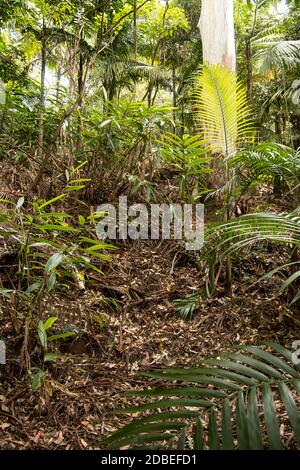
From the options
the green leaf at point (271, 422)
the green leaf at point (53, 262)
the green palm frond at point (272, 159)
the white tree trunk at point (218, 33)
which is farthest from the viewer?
the white tree trunk at point (218, 33)

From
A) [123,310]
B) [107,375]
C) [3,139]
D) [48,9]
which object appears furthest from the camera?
[48,9]

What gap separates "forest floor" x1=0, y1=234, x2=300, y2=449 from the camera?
1.57 m

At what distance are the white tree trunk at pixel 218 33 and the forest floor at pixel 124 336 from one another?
2783 millimetres

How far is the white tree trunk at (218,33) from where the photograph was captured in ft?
14.5

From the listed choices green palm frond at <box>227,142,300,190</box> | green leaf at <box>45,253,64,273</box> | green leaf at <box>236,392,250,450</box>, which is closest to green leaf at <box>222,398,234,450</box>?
green leaf at <box>236,392,250,450</box>

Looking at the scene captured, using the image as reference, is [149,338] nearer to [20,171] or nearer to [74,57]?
[20,171]

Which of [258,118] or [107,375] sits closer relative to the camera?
[107,375]

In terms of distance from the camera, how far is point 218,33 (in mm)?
4484

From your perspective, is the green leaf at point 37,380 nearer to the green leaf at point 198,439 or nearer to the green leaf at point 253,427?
the green leaf at point 198,439

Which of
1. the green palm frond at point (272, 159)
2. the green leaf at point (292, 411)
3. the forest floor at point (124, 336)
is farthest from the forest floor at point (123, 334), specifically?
the green palm frond at point (272, 159)

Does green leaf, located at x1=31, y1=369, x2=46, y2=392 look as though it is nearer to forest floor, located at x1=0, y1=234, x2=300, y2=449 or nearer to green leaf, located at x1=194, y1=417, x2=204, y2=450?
forest floor, located at x1=0, y1=234, x2=300, y2=449

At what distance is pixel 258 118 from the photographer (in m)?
6.59

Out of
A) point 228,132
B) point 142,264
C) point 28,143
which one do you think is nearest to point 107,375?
point 142,264
